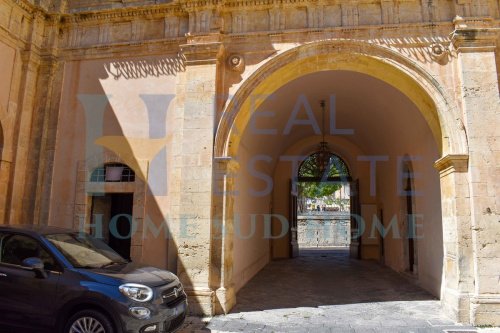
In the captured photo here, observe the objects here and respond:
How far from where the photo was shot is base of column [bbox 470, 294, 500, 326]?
5766mm

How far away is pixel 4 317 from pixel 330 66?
245 inches

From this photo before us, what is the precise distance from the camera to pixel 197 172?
6.87m

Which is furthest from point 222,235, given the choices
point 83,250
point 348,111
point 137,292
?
point 348,111

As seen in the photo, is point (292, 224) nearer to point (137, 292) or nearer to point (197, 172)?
point (197, 172)

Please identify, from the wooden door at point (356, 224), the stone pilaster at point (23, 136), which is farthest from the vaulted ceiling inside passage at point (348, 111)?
the stone pilaster at point (23, 136)

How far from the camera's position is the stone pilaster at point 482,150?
19.3 ft

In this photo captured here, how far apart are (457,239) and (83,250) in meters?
5.52

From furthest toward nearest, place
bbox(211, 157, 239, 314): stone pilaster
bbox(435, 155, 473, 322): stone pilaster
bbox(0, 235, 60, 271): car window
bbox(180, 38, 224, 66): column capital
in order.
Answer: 1. bbox(180, 38, 224, 66): column capital
2. bbox(211, 157, 239, 314): stone pilaster
3. bbox(435, 155, 473, 322): stone pilaster
4. bbox(0, 235, 60, 271): car window

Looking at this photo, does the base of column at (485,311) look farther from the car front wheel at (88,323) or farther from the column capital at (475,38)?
the car front wheel at (88,323)

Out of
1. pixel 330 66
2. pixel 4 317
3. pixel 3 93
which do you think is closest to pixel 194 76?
pixel 330 66

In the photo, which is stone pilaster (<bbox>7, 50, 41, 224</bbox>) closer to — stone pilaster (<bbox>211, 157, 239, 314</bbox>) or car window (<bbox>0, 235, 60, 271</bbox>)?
car window (<bbox>0, 235, 60, 271</bbox>)

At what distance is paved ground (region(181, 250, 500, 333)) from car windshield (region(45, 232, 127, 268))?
1.59m

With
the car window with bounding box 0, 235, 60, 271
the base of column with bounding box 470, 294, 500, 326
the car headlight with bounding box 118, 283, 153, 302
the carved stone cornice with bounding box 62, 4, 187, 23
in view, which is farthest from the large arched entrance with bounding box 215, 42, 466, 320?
the car window with bounding box 0, 235, 60, 271

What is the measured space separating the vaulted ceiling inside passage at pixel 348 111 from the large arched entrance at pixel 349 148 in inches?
1.4
